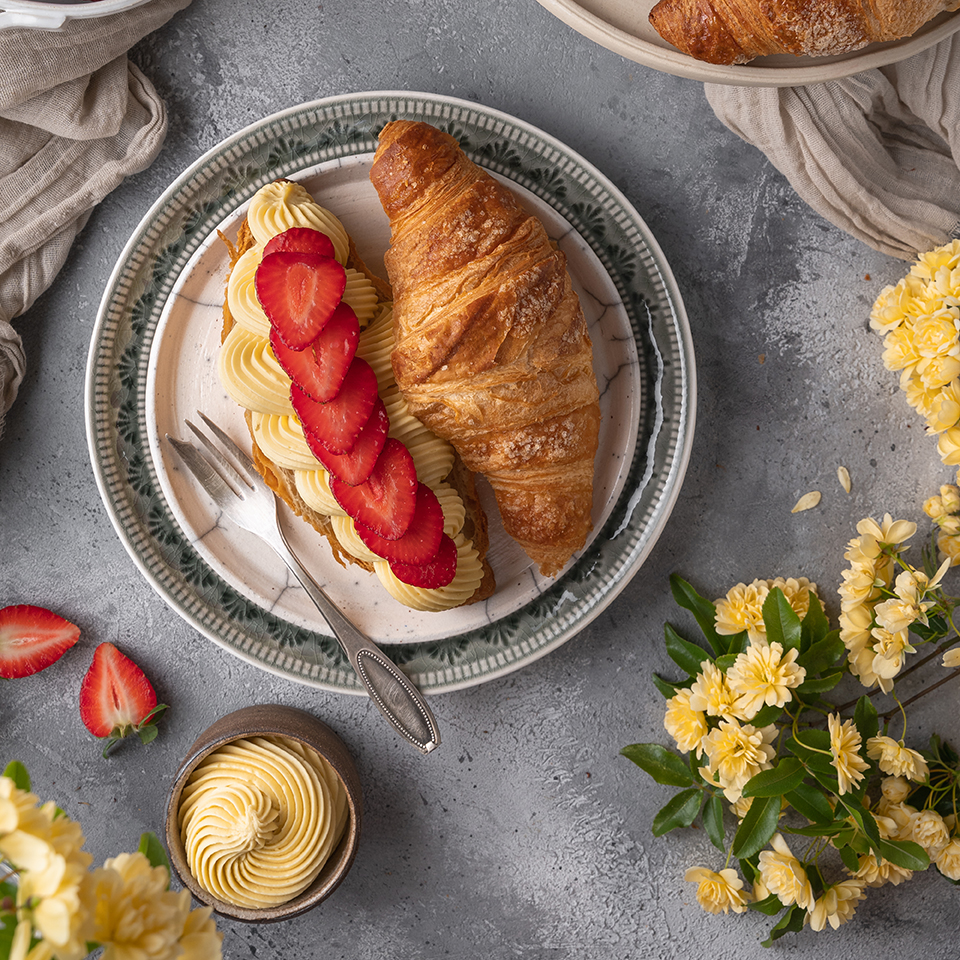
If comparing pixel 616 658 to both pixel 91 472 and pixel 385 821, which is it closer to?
pixel 385 821

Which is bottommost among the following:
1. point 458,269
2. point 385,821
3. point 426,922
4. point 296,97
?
point 426,922

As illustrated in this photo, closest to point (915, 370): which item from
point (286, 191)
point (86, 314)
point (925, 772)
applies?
point (925, 772)

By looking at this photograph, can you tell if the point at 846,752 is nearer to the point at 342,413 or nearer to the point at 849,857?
the point at 849,857

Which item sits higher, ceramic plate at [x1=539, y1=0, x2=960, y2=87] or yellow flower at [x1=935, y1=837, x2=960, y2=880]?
ceramic plate at [x1=539, y1=0, x2=960, y2=87]

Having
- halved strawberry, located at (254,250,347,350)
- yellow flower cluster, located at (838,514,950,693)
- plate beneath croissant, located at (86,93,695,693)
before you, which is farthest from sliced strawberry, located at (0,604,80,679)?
yellow flower cluster, located at (838,514,950,693)

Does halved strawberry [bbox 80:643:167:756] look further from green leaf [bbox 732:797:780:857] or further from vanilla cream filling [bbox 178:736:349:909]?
green leaf [bbox 732:797:780:857]
